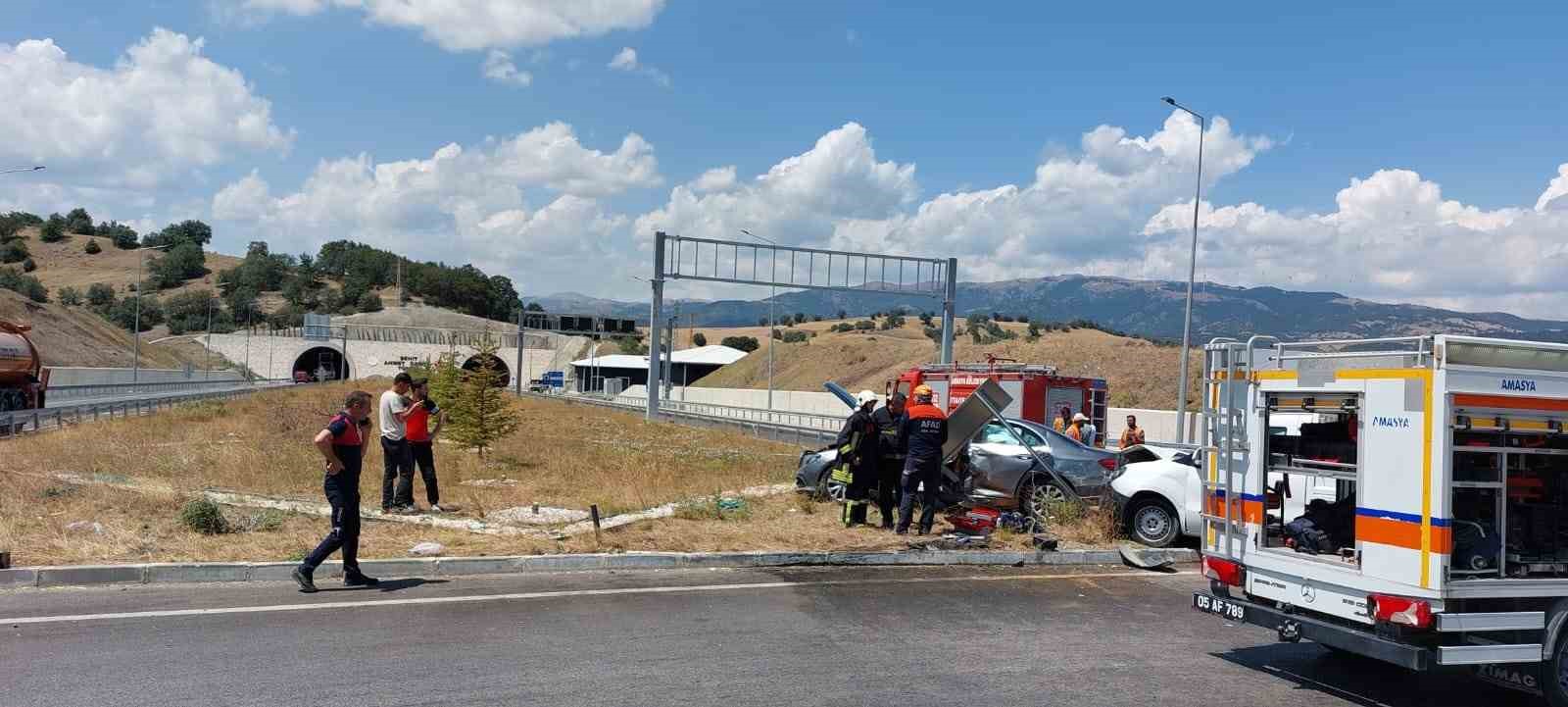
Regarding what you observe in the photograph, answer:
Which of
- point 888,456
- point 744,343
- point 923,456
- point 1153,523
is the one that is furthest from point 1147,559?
point 744,343

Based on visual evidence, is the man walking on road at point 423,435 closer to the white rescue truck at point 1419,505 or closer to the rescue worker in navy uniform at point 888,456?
the rescue worker in navy uniform at point 888,456

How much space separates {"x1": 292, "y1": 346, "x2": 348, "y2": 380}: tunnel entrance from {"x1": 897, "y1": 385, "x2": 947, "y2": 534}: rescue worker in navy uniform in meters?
92.2

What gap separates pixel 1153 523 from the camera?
12562 millimetres

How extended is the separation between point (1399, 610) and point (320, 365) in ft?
364

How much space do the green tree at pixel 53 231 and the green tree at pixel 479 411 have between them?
522 feet

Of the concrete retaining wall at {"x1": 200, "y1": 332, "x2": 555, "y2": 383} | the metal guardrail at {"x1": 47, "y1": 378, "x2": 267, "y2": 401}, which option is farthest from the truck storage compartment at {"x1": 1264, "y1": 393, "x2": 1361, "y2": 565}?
the concrete retaining wall at {"x1": 200, "y1": 332, "x2": 555, "y2": 383}

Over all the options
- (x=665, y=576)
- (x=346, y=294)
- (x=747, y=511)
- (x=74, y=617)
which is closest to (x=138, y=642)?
(x=74, y=617)

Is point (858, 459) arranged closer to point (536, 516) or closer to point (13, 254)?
point (536, 516)

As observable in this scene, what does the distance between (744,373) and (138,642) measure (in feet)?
278

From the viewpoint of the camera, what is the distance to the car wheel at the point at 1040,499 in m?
13.1

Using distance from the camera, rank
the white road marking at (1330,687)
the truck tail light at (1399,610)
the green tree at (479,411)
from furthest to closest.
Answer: the green tree at (479,411), the white road marking at (1330,687), the truck tail light at (1399,610)

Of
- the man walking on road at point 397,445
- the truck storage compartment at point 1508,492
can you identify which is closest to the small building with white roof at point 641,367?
the man walking on road at point 397,445

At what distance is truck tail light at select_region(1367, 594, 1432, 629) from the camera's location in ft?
19.8

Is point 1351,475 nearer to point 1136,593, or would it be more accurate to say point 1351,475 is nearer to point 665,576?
point 1136,593
